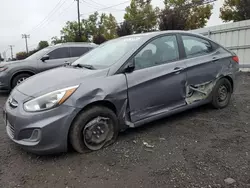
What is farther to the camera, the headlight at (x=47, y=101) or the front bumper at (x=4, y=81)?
the front bumper at (x=4, y=81)

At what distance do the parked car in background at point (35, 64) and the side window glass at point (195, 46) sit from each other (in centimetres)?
405

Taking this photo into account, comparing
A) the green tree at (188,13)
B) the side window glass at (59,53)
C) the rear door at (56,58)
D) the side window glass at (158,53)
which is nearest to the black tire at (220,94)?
the side window glass at (158,53)

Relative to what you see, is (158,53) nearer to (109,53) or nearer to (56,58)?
(109,53)

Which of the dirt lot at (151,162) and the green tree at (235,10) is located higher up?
the green tree at (235,10)

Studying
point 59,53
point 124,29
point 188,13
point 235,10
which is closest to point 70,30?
point 124,29

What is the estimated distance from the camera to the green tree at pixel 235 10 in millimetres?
19500

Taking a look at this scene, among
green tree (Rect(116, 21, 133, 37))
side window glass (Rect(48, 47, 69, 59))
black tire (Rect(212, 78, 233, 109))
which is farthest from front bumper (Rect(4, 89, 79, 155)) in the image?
green tree (Rect(116, 21, 133, 37))

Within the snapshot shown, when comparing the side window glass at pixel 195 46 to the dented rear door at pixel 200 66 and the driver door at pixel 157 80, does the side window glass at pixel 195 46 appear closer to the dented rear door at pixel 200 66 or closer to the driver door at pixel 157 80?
the dented rear door at pixel 200 66

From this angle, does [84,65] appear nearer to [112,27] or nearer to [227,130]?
[227,130]

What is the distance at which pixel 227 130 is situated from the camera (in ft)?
11.8

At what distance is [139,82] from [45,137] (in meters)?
1.43

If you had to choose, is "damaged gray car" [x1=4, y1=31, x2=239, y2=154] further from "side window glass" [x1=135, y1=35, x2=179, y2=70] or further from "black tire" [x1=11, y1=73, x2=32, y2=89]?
"black tire" [x1=11, y1=73, x2=32, y2=89]

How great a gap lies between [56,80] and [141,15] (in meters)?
30.3

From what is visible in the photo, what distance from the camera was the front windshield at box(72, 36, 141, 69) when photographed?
3.40m
